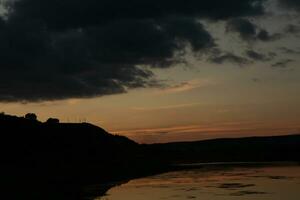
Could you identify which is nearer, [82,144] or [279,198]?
[279,198]

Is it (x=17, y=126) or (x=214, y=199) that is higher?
(x=17, y=126)

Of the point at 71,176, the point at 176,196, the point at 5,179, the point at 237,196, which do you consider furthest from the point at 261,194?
the point at 71,176

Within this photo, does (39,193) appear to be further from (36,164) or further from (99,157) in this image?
(99,157)

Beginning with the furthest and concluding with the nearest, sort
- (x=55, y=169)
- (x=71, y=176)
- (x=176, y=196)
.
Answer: (x=55, y=169), (x=71, y=176), (x=176, y=196)

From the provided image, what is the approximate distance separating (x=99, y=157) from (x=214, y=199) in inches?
4573

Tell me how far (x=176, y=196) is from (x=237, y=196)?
777cm

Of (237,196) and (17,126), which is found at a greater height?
(17,126)

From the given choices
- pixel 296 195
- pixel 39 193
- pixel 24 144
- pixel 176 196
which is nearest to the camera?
pixel 39 193

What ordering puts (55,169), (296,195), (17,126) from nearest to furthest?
(296,195)
(55,169)
(17,126)

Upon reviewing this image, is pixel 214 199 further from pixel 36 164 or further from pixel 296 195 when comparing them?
pixel 36 164

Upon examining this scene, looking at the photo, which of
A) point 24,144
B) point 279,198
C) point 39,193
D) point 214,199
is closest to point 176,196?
point 214,199

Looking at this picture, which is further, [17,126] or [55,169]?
[17,126]

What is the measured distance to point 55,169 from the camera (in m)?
114

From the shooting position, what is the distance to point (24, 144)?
15162 centimetres
